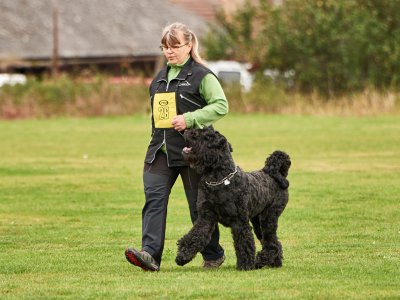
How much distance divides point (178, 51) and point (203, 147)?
3.15 ft

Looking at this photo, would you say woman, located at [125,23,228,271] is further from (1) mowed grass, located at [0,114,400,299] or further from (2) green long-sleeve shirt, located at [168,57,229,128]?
(1) mowed grass, located at [0,114,400,299]

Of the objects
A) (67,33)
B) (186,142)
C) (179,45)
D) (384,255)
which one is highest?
(67,33)

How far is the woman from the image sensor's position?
388 inches

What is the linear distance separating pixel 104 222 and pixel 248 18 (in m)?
37.8

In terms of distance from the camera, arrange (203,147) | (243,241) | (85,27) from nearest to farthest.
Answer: (203,147) < (243,241) < (85,27)

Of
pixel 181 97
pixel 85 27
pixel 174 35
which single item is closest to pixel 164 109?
pixel 181 97

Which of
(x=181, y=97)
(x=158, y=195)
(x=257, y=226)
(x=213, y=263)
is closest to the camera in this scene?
Result: (x=181, y=97)

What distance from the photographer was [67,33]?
56.4 m

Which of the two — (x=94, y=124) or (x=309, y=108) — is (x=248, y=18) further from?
(x=94, y=124)

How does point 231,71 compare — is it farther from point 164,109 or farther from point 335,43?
point 164,109

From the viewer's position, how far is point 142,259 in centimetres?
984

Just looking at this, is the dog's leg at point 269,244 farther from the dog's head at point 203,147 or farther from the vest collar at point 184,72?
the vest collar at point 184,72

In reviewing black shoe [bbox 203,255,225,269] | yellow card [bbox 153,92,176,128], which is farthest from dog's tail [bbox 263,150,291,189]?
yellow card [bbox 153,92,176,128]

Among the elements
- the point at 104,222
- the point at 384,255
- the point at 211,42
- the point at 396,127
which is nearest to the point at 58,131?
the point at 396,127
